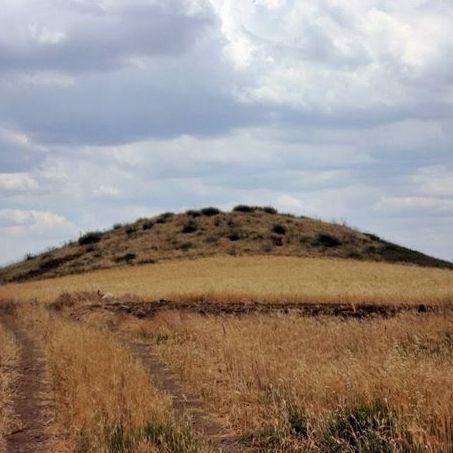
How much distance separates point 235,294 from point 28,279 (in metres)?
35.9

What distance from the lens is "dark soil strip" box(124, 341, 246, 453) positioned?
914cm

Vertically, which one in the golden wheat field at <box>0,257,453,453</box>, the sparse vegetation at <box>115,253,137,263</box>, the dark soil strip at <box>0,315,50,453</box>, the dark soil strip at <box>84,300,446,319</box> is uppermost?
the sparse vegetation at <box>115,253,137,263</box>

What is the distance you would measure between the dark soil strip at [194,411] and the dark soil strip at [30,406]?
2.03 meters

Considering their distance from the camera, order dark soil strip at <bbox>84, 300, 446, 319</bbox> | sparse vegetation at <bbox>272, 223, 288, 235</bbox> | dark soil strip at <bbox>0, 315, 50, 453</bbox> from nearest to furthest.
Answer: dark soil strip at <bbox>0, 315, 50, 453</bbox>, dark soil strip at <bbox>84, 300, 446, 319</bbox>, sparse vegetation at <bbox>272, 223, 288, 235</bbox>

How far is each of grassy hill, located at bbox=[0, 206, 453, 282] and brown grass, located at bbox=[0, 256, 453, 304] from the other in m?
5.15

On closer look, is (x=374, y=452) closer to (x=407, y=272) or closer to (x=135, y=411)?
(x=135, y=411)

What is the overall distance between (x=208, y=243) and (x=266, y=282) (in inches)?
1066

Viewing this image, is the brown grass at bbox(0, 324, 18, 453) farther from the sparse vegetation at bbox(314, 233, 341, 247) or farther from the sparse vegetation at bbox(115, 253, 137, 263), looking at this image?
the sparse vegetation at bbox(314, 233, 341, 247)

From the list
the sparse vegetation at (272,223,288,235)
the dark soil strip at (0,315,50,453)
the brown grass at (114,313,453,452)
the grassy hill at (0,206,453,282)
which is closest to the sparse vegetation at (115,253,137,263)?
the grassy hill at (0,206,453,282)

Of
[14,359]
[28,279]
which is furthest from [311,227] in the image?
[14,359]

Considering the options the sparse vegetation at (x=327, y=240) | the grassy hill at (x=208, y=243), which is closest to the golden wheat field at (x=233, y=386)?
the grassy hill at (x=208, y=243)

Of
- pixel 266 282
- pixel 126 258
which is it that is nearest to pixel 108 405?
pixel 266 282

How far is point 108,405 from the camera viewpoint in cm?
1005

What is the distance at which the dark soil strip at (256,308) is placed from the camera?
29328 millimetres
